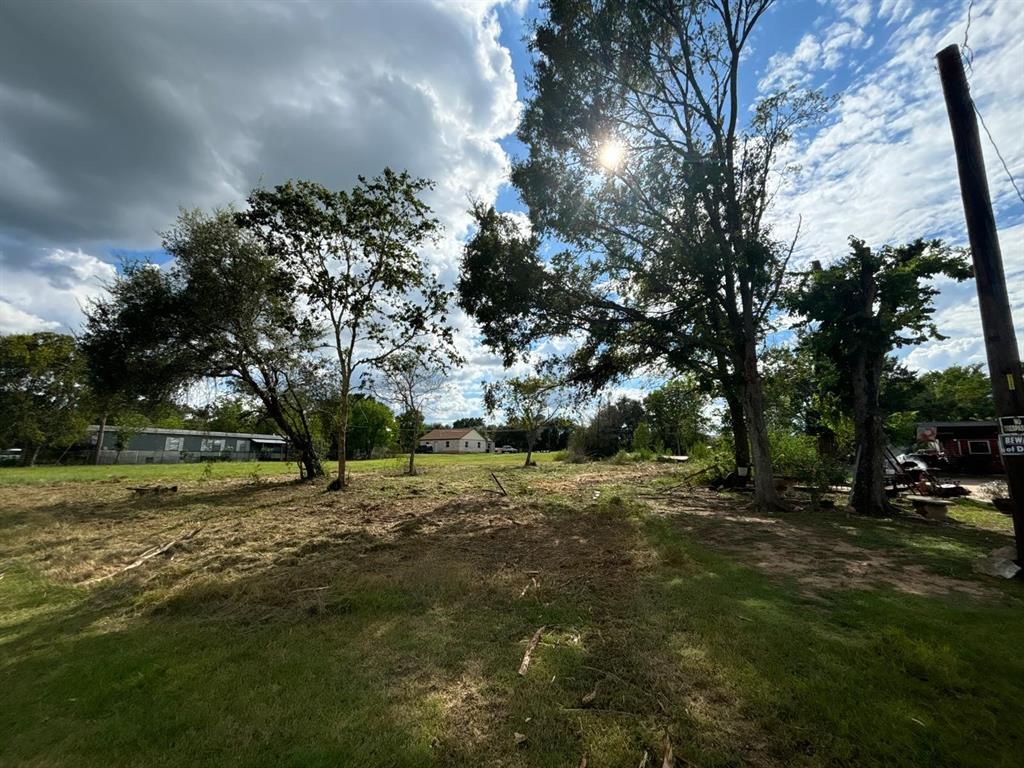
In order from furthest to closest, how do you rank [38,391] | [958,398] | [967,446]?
[958,398], [38,391], [967,446]

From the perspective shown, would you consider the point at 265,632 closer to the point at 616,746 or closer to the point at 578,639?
the point at 578,639

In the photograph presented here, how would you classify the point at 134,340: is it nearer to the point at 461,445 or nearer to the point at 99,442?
the point at 99,442

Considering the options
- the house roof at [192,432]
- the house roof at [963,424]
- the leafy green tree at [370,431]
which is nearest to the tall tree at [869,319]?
the house roof at [963,424]

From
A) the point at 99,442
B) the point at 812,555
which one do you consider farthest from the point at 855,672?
the point at 99,442

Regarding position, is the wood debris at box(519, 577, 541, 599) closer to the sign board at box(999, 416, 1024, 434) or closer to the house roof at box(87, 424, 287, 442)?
the sign board at box(999, 416, 1024, 434)

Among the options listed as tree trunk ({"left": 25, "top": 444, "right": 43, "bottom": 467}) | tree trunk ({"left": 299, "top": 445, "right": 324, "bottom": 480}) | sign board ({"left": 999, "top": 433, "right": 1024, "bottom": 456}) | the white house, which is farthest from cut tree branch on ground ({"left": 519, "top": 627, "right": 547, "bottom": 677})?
the white house

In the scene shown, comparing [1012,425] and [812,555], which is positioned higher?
[1012,425]

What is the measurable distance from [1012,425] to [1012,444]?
0.80 feet

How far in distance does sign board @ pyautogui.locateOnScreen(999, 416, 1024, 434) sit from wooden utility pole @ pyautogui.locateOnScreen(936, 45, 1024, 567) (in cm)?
3

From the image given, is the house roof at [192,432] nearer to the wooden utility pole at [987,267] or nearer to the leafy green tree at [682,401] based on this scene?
the leafy green tree at [682,401]

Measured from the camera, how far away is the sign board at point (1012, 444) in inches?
221

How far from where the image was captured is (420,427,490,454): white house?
90000mm

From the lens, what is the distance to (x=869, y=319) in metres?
10.2

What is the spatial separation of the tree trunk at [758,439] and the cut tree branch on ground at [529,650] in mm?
9749
